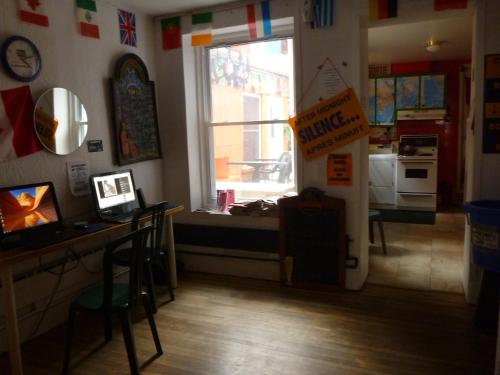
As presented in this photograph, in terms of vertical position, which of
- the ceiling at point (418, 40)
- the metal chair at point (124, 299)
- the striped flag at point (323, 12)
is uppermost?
the ceiling at point (418, 40)

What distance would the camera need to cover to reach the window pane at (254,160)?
12.5 ft

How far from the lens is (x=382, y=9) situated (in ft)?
9.72

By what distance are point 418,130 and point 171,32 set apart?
15.5ft

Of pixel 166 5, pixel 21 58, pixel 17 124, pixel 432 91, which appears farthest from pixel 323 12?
pixel 432 91

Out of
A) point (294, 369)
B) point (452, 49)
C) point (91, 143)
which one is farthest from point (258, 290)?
point (452, 49)

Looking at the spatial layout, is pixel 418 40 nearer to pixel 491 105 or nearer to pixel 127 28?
pixel 491 105

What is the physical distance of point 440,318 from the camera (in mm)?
2865

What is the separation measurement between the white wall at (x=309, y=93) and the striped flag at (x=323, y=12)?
5 cm

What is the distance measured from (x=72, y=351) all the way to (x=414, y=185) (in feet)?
17.0

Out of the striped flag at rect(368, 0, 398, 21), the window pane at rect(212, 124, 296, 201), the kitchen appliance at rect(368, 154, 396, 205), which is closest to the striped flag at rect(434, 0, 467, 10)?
the striped flag at rect(368, 0, 398, 21)

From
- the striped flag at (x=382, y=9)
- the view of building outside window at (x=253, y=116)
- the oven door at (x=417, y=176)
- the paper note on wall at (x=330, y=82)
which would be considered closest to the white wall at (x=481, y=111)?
the striped flag at (x=382, y=9)

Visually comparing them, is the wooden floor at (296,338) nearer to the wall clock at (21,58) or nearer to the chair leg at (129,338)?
the chair leg at (129,338)

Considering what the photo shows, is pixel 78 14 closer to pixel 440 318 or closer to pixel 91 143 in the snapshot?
pixel 91 143

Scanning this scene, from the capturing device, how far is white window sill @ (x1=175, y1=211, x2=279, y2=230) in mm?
3641
